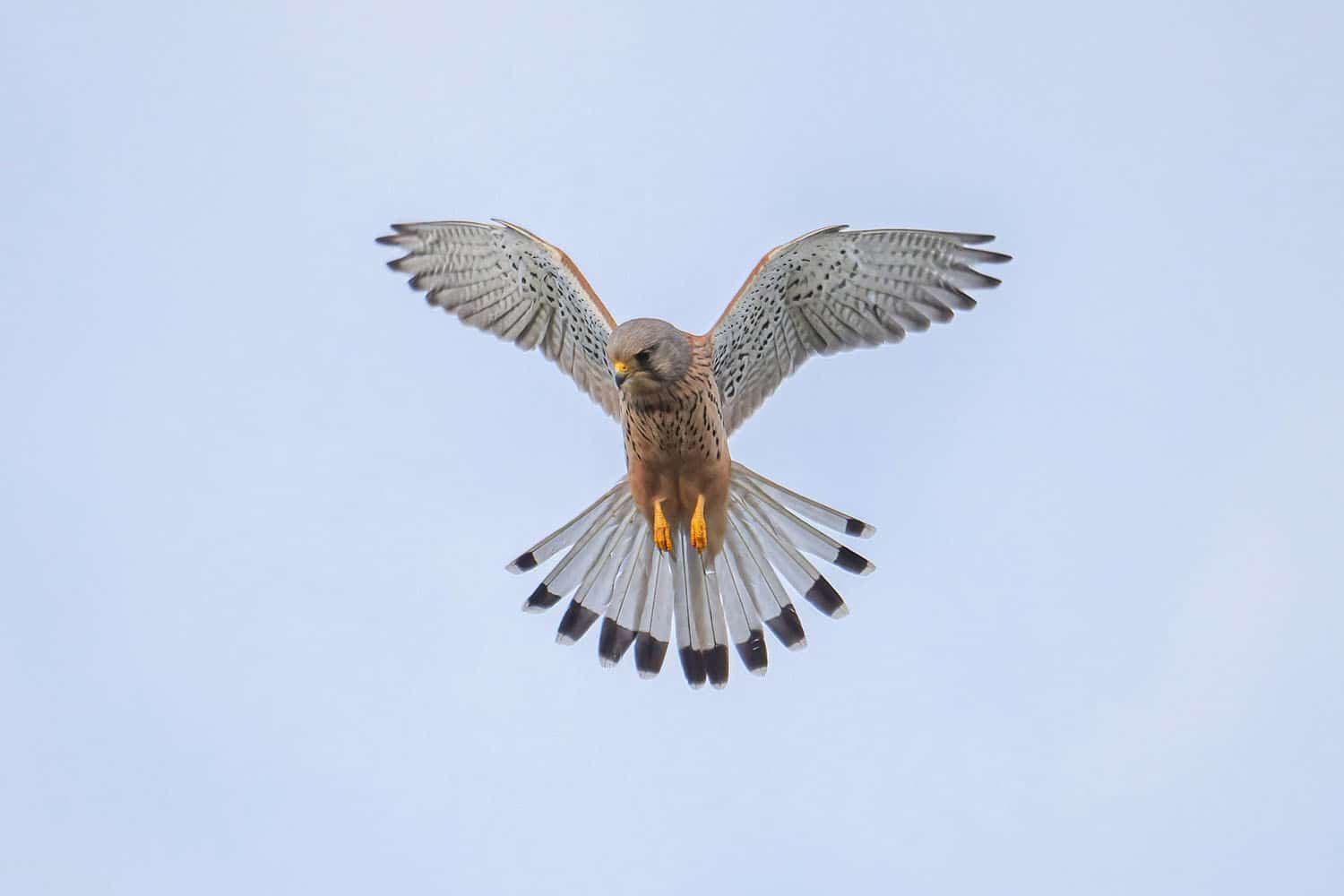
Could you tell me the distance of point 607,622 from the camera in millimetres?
9500

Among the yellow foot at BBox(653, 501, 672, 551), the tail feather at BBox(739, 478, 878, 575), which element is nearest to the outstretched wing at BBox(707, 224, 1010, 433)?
the tail feather at BBox(739, 478, 878, 575)

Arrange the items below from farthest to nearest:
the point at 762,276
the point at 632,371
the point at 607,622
A: the point at 607,622 < the point at 762,276 < the point at 632,371

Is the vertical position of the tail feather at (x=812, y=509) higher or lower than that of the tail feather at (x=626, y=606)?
higher

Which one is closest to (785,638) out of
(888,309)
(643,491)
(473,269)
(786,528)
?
(786,528)

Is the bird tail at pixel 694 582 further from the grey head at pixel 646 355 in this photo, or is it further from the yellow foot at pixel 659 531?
the grey head at pixel 646 355

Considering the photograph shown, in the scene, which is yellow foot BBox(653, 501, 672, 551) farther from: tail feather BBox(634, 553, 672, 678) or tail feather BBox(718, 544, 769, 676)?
tail feather BBox(718, 544, 769, 676)

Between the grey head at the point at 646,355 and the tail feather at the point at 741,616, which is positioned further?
the tail feather at the point at 741,616

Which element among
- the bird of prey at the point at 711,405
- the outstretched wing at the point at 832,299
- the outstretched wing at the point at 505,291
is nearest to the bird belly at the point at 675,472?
the bird of prey at the point at 711,405

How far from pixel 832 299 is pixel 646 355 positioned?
1.34 metres

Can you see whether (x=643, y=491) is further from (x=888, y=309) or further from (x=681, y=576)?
(x=888, y=309)

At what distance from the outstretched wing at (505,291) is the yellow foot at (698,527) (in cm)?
76

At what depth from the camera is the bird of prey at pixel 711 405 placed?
8961 millimetres

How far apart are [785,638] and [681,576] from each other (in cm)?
63

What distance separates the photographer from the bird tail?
30.8ft
